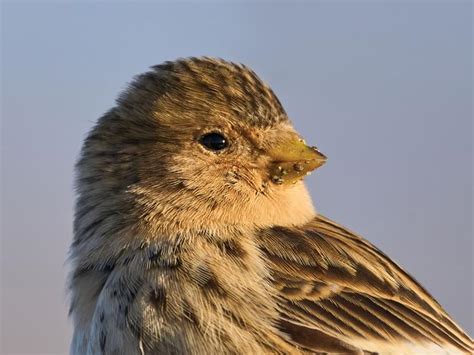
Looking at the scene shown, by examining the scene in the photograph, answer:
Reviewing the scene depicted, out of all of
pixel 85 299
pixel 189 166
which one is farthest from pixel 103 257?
pixel 189 166

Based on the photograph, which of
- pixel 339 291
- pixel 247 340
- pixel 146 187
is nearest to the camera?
pixel 247 340

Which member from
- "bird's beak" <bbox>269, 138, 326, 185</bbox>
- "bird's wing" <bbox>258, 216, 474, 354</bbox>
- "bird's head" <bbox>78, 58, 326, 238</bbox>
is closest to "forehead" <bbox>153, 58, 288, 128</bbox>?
"bird's head" <bbox>78, 58, 326, 238</bbox>

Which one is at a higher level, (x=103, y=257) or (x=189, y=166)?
(x=189, y=166)

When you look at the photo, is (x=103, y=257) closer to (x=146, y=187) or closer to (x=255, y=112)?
(x=146, y=187)

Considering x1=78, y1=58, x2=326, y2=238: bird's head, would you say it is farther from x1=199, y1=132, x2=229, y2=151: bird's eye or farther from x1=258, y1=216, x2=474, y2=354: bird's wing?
x1=258, y1=216, x2=474, y2=354: bird's wing

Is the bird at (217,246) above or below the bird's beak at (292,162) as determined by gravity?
below

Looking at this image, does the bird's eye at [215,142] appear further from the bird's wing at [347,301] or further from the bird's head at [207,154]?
the bird's wing at [347,301]

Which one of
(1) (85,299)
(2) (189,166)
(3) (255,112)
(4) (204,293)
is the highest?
(3) (255,112)

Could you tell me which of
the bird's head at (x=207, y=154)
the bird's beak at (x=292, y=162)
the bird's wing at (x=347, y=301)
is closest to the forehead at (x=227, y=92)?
the bird's head at (x=207, y=154)
